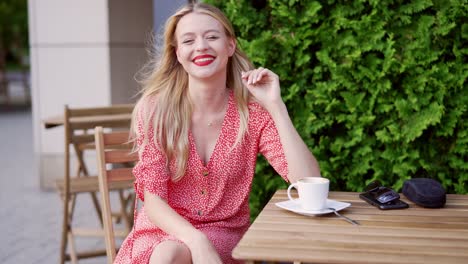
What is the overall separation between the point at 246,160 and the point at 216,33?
1.79 ft

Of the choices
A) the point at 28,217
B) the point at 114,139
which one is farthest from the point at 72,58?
the point at 114,139

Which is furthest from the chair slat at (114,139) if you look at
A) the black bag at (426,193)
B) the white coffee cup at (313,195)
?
the black bag at (426,193)

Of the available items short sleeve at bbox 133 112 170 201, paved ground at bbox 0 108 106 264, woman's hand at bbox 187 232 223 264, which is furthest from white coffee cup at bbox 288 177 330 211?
paved ground at bbox 0 108 106 264

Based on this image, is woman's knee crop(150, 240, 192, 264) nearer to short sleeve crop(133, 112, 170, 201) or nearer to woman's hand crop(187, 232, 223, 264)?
woman's hand crop(187, 232, 223, 264)

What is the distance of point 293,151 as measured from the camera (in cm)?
260

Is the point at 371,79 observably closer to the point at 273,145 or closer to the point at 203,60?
the point at 273,145

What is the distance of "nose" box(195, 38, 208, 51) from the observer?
2570 millimetres

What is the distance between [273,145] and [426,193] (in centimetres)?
69

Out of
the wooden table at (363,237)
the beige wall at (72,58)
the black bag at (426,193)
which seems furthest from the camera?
the beige wall at (72,58)

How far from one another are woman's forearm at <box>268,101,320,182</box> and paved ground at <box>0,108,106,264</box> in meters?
2.57

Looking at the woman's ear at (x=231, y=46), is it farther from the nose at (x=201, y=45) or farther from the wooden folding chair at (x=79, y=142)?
the wooden folding chair at (x=79, y=142)

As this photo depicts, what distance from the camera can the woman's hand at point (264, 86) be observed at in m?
2.64

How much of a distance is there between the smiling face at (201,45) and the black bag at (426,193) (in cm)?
91

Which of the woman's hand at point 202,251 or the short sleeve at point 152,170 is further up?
the short sleeve at point 152,170
